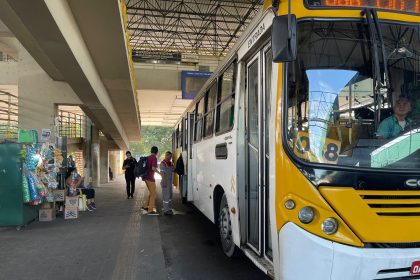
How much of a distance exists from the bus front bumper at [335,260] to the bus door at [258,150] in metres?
0.85

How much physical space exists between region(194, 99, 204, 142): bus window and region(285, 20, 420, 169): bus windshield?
4639mm

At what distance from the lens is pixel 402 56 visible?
3.79 metres

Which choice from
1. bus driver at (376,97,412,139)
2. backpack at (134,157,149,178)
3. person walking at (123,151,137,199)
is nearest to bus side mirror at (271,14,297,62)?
bus driver at (376,97,412,139)

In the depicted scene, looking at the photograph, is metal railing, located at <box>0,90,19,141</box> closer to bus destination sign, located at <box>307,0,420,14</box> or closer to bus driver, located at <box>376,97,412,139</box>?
bus destination sign, located at <box>307,0,420,14</box>

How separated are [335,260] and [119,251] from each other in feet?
14.6

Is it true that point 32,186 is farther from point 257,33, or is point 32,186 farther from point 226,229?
point 257,33

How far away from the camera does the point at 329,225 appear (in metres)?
3.38

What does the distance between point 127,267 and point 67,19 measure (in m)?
4.03

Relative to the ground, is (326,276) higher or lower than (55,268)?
higher

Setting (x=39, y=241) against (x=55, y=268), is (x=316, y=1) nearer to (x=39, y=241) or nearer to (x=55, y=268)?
(x=55, y=268)

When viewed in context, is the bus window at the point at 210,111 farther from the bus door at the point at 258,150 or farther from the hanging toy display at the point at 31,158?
the hanging toy display at the point at 31,158

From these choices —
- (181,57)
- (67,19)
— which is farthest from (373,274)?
(181,57)

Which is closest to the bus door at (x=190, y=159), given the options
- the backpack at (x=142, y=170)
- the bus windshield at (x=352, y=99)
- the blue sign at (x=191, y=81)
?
the backpack at (x=142, y=170)

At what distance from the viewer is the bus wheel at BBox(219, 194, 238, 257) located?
226 inches
